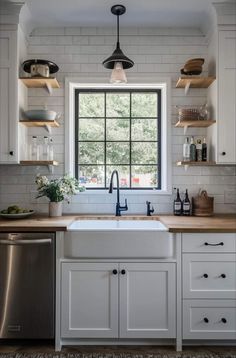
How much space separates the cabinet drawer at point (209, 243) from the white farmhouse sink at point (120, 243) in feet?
0.37

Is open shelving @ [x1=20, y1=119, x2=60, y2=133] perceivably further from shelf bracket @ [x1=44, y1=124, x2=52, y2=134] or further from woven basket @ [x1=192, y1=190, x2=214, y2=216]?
woven basket @ [x1=192, y1=190, x2=214, y2=216]

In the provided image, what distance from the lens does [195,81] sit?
8.80ft

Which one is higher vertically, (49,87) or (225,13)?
(225,13)

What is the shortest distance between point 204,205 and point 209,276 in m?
0.74

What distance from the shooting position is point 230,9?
2.56m

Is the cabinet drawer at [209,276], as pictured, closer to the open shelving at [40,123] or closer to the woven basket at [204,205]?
the woven basket at [204,205]

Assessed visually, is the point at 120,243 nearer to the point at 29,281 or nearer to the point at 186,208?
the point at 29,281

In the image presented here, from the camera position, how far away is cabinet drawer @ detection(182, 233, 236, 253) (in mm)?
2188

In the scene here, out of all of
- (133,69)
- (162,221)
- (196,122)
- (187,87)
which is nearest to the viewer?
(162,221)

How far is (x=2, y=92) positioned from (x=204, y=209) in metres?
2.01

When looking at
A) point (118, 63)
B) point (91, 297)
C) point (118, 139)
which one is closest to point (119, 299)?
point (91, 297)

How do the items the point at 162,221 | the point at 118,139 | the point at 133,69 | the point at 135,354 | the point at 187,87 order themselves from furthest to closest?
the point at 118,139 < the point at 133,69 < the point at 187,87 < the point at 162,221 < the point at 135,354

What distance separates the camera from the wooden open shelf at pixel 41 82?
2.63m

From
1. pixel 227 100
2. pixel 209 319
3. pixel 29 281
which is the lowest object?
pixel 209 319
